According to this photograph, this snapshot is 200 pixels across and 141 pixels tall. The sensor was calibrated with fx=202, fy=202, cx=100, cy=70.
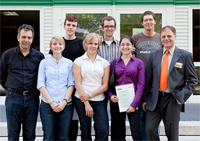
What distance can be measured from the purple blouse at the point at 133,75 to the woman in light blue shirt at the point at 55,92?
2.38 feet

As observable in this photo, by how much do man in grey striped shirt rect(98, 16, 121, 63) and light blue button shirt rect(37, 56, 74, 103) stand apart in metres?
0.80

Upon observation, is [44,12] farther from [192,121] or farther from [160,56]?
[192,121]

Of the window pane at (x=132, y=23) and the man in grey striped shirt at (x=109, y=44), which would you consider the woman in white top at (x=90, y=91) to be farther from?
the window pane at (x=132, y=23)

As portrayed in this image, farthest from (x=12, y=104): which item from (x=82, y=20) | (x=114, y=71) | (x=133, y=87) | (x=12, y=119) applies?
(x=82, y=20)

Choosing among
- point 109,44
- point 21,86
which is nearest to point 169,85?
point 109,44

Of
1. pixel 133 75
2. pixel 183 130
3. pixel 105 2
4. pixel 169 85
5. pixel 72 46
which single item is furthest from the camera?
pixel 105 2

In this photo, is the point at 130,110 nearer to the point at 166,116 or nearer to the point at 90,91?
the point at 166,116

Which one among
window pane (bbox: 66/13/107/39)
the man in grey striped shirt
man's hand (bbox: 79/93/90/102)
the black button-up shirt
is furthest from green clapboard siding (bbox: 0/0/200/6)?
man's hand (bbox: 79/93/90/102)

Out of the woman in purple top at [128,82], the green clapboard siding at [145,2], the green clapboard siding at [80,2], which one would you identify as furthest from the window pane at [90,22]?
the woman in purple top at [128,82]

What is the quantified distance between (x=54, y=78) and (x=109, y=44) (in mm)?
1179

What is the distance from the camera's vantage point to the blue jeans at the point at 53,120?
3024mm

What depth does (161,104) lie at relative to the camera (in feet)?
9.91

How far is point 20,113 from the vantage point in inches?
122

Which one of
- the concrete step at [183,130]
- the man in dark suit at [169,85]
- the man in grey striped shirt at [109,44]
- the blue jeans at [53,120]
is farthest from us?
the concrete step at [183,130]
